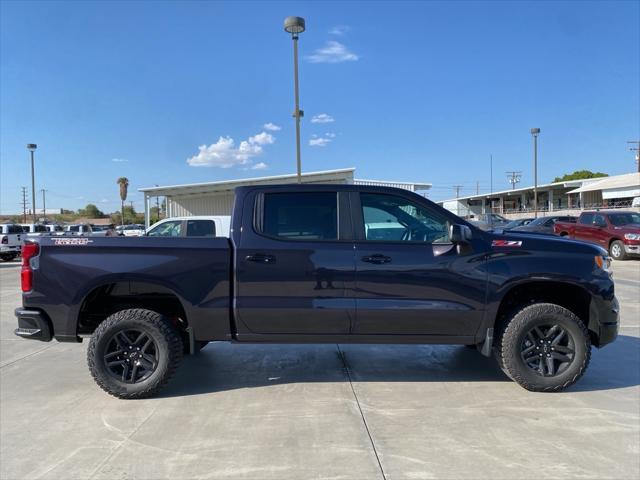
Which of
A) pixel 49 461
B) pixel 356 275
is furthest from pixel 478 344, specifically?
pixel 49 461

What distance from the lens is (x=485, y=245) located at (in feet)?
14.3

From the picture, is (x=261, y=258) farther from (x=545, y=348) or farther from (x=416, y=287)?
(x=545, y=348)

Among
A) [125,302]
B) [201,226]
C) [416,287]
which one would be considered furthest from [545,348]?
[201,226]

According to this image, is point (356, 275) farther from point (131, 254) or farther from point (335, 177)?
point (335, 177)

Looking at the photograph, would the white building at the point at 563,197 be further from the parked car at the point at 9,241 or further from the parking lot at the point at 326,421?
the parking lot at the point at 326,421

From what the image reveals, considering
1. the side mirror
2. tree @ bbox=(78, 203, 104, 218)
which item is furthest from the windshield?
tree @ bbox=(78, 203, 104, 218)

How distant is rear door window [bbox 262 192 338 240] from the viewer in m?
4.42

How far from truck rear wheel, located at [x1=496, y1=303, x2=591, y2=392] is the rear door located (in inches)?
60.2

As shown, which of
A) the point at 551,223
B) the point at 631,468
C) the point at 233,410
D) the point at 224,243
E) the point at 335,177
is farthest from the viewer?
the point at 335,177

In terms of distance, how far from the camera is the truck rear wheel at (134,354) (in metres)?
4.32

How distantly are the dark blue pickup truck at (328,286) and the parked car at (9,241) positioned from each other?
21499 mm

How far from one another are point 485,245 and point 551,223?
21225 millimetres

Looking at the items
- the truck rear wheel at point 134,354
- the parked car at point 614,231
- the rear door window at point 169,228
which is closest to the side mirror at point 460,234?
the truck rear wheel at point 134,354

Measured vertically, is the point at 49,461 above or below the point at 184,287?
below
